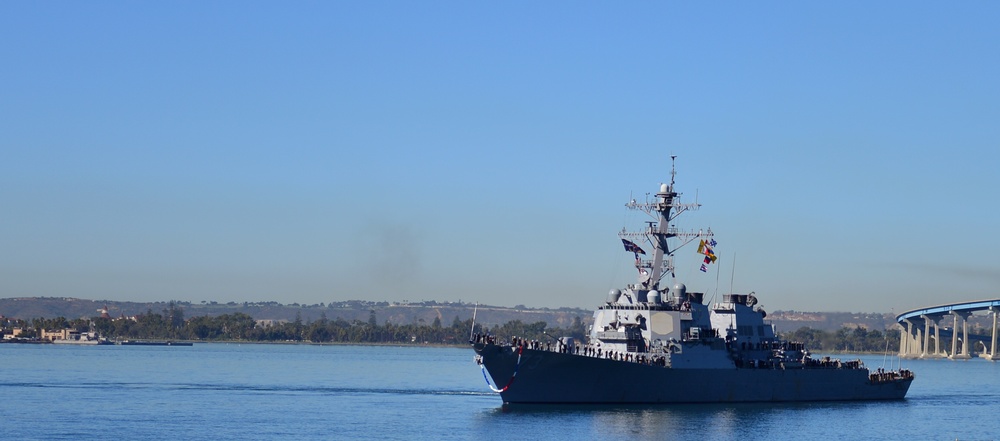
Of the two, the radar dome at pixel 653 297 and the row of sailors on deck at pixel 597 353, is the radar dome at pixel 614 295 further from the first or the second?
the row of sailors on deck at pixel 597 353

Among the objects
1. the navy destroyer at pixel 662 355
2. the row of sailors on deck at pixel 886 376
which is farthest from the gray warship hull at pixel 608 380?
the row of sailors on deck at pixel 886 376

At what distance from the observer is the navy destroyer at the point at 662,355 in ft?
203

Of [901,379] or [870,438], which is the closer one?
[870,438]

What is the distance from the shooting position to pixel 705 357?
66.4 meters

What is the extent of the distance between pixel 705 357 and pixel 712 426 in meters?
8.05

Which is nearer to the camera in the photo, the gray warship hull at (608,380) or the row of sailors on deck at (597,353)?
the gray warship hull at (608,380)

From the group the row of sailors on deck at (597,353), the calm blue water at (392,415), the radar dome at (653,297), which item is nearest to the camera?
the calm blue water at (392,415)

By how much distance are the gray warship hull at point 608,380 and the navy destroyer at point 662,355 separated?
50 millimetres

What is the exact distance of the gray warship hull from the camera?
6144 cm

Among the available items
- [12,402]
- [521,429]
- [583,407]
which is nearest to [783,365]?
[583,407]

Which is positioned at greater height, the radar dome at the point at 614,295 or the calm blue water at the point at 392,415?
the radar dome at the point at 614,295

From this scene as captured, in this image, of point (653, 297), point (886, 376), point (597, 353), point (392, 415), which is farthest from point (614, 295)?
point (886, 376)

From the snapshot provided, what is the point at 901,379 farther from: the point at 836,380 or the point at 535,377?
the point at 535,377

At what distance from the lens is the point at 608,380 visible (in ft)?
206
